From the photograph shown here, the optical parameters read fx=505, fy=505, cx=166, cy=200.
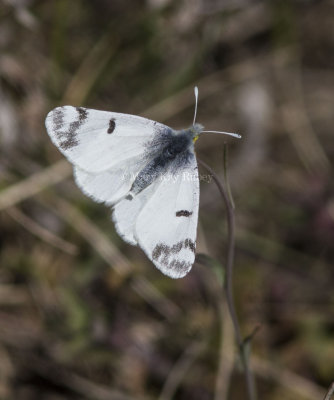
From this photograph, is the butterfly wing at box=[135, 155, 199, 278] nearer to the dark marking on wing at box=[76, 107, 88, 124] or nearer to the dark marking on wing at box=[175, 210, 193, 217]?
the dark marking on wing at box=[175, 210, 193, 217]

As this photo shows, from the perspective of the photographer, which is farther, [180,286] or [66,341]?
[180,286]

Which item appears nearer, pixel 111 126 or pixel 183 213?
pixel 183 213

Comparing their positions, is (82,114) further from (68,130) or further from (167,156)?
(167,156)

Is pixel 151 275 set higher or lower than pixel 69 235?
lower

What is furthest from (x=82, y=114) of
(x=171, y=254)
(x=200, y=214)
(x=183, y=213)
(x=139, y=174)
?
(x=200, y=214)

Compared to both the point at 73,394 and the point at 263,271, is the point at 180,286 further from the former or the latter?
the point at 73,394

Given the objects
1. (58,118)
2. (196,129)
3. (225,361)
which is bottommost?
(225,361)

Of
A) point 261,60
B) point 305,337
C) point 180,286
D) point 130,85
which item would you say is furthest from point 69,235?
point 261,60
